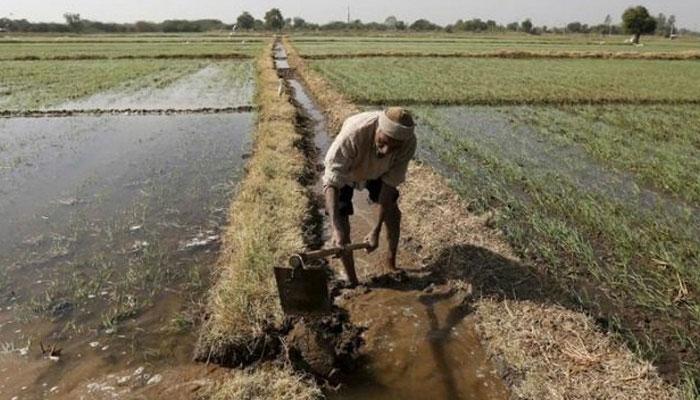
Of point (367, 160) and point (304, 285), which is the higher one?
point (367, 160)

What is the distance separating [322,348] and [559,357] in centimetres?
139

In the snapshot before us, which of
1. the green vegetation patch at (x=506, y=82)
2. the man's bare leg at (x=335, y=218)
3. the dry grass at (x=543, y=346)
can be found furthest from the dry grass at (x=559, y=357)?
the green vegetation patch at (x=506, y=82)

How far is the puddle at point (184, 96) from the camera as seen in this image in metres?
13.2

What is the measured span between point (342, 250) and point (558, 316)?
58.8 inches

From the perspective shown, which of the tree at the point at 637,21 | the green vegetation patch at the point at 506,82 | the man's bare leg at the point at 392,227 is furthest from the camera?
the tree at the point at 637,21

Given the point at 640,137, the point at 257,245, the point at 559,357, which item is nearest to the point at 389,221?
the point at 257,245

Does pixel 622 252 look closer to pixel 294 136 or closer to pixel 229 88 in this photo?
pixel 294 136

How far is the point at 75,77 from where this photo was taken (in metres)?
19.0

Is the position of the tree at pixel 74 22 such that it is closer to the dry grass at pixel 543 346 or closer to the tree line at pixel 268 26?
the tree line at pixel 268 26

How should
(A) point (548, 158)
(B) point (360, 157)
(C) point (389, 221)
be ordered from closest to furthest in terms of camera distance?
(B) point (360, 157)
(C) point (389, 221)
(A) point (548, 158)

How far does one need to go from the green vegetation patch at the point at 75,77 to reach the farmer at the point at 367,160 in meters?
12.1

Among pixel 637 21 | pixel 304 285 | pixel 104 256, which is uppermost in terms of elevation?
pixel 637 21

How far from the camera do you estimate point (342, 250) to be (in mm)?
3168

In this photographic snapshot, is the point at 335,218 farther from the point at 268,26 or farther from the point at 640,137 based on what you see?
the point at 268,26
